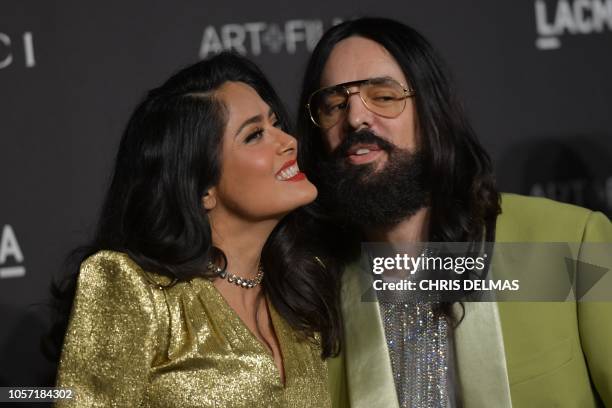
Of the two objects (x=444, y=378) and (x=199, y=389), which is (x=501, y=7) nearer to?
(x=444, y=378)

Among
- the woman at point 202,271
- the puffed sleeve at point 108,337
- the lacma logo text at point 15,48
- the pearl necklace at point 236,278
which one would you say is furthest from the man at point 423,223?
the lacma logo text at point 15,48

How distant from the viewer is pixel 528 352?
84.8 inches

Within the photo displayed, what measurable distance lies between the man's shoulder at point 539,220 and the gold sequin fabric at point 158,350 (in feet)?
2.11

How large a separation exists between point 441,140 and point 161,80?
1.02m

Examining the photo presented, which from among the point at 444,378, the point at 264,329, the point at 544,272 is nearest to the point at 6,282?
the point at 264,329

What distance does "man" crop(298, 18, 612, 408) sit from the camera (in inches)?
84.3

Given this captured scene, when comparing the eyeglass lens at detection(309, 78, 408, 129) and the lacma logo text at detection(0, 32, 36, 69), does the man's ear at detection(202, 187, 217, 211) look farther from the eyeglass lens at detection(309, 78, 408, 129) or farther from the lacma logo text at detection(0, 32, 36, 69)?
the lacma logo text at detection(0, 32, 36, 69)

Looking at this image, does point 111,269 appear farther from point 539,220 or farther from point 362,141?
point 539,220

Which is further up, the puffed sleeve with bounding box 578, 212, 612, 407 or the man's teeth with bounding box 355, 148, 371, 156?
the man's teeth with bounding box 355, 148, 371, 156

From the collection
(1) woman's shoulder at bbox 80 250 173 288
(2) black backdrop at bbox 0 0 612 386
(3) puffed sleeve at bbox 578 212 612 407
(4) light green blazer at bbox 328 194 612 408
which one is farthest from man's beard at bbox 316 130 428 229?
(2) black backdrop at bbox 0 0 612 386

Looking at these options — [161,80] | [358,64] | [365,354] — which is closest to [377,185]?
[358,64]

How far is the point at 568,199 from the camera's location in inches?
132

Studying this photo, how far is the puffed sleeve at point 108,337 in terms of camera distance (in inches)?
73.0

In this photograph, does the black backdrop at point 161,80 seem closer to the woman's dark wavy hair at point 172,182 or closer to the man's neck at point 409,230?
the woman's dark wavy hair at point 172,182
